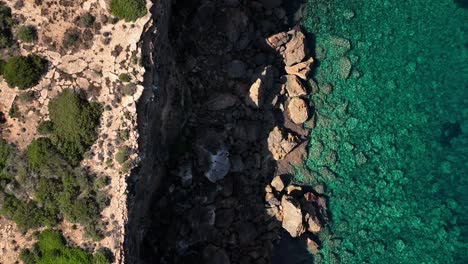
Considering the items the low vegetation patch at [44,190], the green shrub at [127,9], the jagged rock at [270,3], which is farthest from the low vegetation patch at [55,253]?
the jagged rock at [270,3]

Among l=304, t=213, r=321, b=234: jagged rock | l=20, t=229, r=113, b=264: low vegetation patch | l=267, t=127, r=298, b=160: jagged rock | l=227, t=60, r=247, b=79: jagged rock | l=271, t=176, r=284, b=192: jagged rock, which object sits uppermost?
l=227, t=60, r=247, b=79: jagged rock

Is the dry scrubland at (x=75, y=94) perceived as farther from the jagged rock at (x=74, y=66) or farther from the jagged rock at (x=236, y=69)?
the jagged rock at (x=236, y=69)

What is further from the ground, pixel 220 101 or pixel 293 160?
pixel 220 101

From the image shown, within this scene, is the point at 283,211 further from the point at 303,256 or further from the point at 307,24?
the point at 307,24

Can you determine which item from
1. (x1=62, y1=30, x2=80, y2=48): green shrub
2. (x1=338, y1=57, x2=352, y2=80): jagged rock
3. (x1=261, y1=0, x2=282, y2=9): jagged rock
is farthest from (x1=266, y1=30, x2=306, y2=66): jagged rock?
(x1=62, y1=30, x2=80, y2=48): green shrub

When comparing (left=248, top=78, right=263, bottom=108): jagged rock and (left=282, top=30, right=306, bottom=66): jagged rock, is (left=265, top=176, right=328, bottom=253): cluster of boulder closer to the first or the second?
(left=248, top=78, right=263, bottom=108): jagged rock

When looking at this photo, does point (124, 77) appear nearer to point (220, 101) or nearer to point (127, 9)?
point (127, 9)

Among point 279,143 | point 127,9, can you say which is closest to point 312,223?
point 279,143
